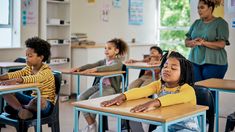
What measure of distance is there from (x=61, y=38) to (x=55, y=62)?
49 cm

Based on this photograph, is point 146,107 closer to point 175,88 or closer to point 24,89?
point 175,88

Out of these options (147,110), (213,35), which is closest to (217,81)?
(213,35)

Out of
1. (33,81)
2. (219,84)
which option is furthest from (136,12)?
(33,81)

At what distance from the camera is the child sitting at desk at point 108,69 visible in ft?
13.1

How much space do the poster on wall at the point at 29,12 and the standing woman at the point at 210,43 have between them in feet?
9.32

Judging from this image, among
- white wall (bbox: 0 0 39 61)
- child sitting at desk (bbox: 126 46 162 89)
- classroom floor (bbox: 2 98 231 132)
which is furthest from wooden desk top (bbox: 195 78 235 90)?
white wall (bbox: 0 0 39 61)

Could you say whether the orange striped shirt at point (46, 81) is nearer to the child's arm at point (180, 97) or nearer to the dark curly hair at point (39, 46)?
the dark curly hair at point (39, 46)

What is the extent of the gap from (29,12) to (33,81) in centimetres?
301

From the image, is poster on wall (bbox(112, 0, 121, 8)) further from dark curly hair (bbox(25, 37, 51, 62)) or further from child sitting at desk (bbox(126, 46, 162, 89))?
dark curly hair (bbox(25, 37, 51, 62))

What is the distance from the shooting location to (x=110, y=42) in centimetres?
455

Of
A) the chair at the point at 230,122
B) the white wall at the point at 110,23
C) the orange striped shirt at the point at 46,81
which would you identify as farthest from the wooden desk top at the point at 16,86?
the white wall at the point at 110,23

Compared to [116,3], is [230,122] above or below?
below

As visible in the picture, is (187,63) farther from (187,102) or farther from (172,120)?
(172,120)

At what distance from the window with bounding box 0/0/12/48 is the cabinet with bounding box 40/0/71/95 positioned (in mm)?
495
